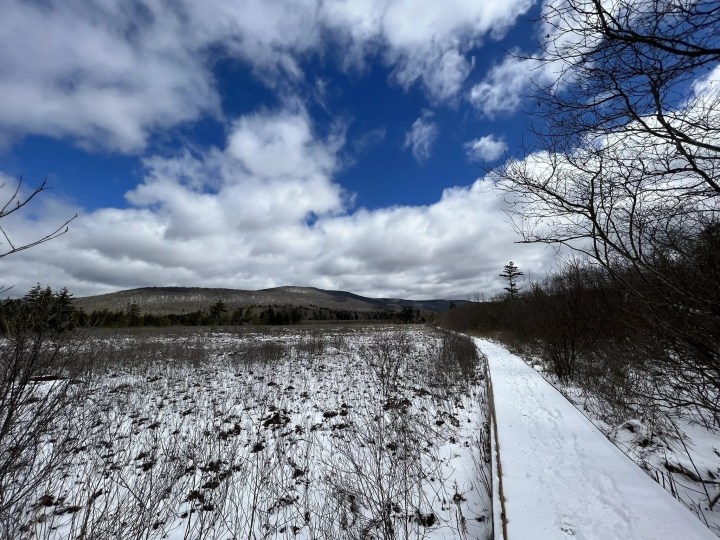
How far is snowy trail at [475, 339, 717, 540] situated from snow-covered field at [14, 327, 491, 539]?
0.61m

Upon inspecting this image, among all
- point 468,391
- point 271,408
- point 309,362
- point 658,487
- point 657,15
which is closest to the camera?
point 657,15

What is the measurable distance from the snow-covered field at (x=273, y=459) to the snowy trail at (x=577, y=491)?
61 cm

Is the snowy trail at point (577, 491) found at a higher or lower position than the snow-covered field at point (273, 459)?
higher

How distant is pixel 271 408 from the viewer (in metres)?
8.99

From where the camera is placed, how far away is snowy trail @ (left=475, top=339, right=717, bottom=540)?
3.33m

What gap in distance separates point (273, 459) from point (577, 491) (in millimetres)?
4654

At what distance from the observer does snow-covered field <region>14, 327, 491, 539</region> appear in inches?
159

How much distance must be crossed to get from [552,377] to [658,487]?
9.67m

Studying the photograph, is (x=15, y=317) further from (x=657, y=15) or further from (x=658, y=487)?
(x=658, y=487)

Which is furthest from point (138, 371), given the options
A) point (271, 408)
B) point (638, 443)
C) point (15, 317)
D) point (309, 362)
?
point (638, 443)

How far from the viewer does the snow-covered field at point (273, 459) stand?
13.3ft

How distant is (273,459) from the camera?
602 centimetres

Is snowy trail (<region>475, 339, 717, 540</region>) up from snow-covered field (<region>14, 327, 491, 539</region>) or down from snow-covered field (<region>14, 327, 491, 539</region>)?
up

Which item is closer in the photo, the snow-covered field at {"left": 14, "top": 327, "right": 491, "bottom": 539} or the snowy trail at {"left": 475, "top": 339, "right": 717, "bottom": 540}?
the snowy trail at {"left": 475, "top": 339, "right": 717, "bottom": 540}
